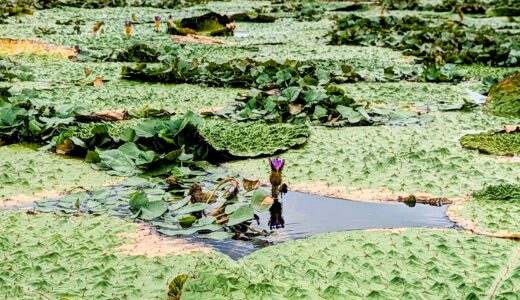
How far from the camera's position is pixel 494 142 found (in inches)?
118

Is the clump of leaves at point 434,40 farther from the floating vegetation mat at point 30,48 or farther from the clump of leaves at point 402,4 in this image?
the clump of leaves at point 402,4

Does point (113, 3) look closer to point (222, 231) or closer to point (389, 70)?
point (389, 70)

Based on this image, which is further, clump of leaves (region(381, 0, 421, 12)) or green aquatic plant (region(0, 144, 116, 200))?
clump of leaves (region(381, 0, 421, 12))

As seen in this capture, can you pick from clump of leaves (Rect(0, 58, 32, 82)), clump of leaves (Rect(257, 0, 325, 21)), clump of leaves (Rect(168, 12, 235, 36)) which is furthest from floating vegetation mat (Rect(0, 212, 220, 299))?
clump of leaves (Rect(257, 0, 325, 21))

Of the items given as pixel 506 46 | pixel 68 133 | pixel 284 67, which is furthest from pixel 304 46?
pixel 68 133

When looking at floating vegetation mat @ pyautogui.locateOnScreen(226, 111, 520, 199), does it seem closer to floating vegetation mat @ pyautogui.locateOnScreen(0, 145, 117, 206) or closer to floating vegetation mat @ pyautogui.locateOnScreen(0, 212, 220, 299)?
floating vegetation mat @ pyautogui.locateOnScreen(0, 145, 117, 206)

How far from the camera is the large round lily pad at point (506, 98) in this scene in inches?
148

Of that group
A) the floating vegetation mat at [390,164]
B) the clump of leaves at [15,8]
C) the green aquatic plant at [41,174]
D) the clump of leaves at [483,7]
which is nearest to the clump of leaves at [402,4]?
the clump of leaves at [483,7]

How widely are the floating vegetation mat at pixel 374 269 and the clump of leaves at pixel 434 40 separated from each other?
377cm

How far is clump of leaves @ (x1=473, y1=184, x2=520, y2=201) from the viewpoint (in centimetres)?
227

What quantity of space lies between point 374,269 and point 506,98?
240cm

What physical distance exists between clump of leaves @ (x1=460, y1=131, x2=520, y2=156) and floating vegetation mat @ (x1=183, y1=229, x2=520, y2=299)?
96cm

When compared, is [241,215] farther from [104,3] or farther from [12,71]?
[104,3]

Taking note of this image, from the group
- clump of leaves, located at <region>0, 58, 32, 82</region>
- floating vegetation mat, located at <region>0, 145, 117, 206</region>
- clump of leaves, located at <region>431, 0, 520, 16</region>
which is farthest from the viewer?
clump of leaves, located at <region>431, 0, 520, 16</region>
